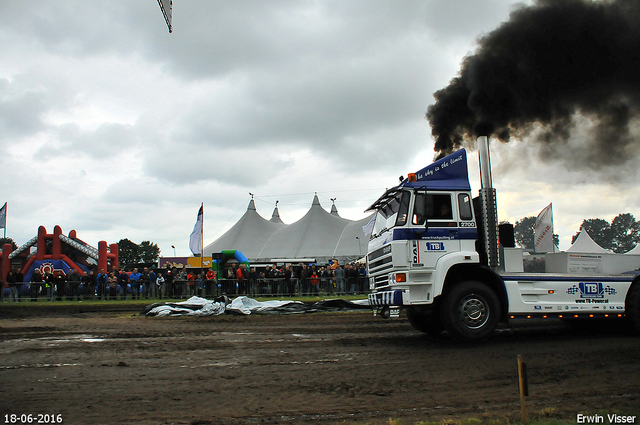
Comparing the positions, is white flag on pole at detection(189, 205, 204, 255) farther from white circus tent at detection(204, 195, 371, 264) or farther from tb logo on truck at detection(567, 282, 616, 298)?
tb logo on truck at detection(567, 282, 616, 298)

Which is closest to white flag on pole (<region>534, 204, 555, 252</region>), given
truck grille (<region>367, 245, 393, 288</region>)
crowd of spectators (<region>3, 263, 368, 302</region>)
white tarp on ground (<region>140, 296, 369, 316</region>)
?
truck grille (<region>367, 245, 393, 288</region>)

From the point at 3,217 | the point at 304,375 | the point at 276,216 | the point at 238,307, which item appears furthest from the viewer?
the point at 276,216

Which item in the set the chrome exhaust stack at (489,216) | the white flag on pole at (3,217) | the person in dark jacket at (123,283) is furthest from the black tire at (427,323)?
the white flag on pole at (3,217)

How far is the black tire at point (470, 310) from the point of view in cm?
838

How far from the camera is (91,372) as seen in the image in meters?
6.54

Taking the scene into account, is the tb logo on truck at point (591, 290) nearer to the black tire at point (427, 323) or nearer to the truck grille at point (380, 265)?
the black tire at point (427, 323)

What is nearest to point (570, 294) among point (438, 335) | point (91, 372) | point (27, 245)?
point (438, 335)

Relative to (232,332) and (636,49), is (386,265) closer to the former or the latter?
(232,332)

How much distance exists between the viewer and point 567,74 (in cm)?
1202

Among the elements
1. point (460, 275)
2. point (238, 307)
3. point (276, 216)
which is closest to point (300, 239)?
point (276, 216)

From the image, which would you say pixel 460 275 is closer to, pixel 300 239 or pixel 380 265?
pixel 380 265

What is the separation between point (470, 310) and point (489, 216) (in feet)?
6.57

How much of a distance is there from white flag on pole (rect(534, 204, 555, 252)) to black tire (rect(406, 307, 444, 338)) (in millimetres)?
2618

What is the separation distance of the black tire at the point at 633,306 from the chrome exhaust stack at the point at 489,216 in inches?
117
